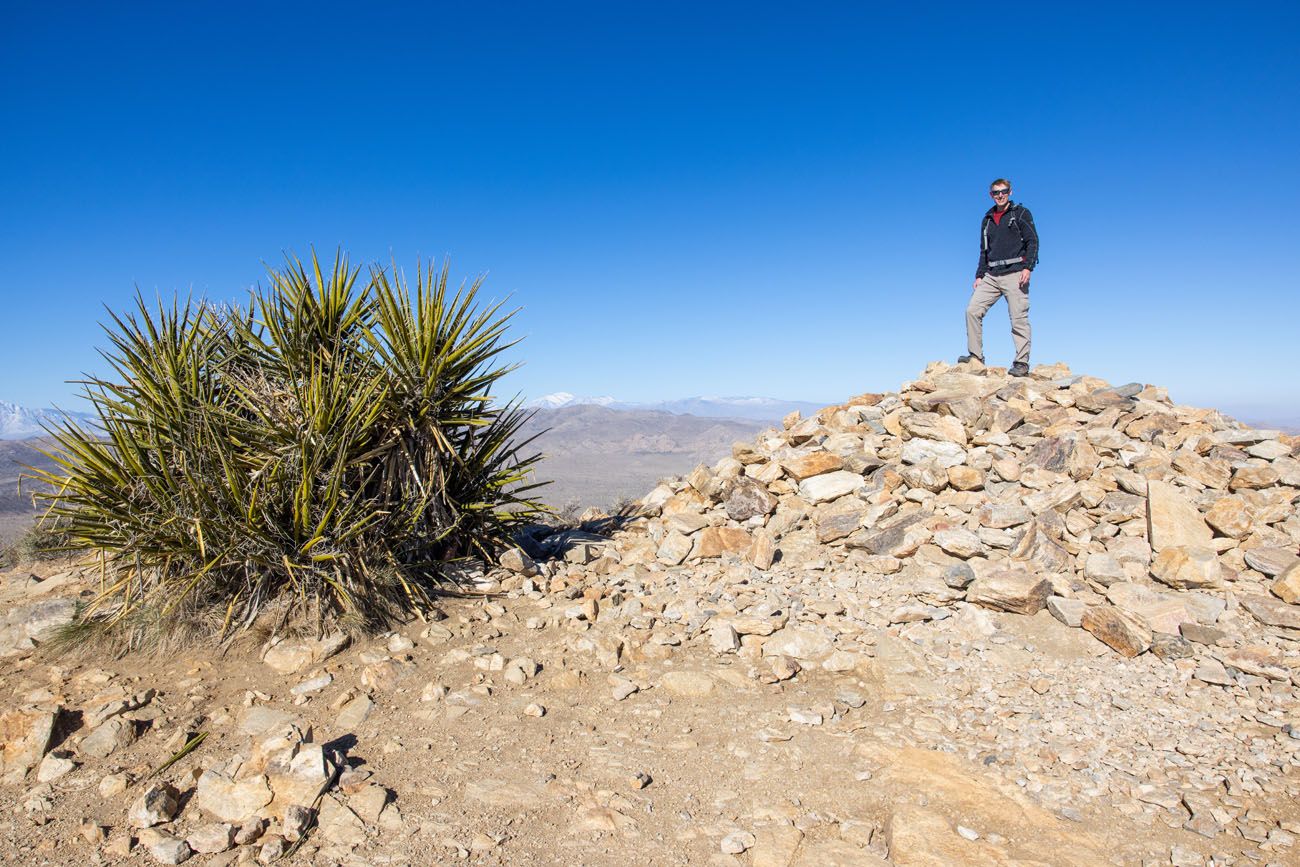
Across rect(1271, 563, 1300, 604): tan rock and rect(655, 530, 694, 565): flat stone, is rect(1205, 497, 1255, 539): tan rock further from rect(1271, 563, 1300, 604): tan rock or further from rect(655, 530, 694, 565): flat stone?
rect(655, 530, 694, 565): flat stone

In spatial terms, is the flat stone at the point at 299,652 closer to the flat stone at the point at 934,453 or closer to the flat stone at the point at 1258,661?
the flat stone at the point at 934,453

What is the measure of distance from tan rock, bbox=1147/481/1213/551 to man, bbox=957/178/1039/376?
367 cm

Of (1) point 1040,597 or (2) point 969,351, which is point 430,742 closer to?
(1) point 1040,597

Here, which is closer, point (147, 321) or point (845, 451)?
point (147, 321)

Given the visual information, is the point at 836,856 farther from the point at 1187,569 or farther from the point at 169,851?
the point at 1187,569

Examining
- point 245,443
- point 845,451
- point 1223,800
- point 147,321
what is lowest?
point 1223,800

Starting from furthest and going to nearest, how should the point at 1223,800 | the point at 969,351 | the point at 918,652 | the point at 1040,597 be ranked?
the point at 969,351, the point at 1040,597, the point at 918,652, the point at 1223,800

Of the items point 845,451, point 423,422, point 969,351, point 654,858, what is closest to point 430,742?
point 654,858

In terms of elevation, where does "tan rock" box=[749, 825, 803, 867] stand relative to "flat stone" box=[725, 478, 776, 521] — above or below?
below

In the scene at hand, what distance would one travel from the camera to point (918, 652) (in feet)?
17.1

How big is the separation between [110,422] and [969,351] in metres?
10.1

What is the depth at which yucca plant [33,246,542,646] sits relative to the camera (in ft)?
17.1

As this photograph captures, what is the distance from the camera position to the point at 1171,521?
6.18m

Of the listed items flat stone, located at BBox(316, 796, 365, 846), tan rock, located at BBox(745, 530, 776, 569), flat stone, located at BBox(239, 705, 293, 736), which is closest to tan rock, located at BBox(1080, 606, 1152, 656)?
tan rock, located at BBox(745, 530, 776, 569)
